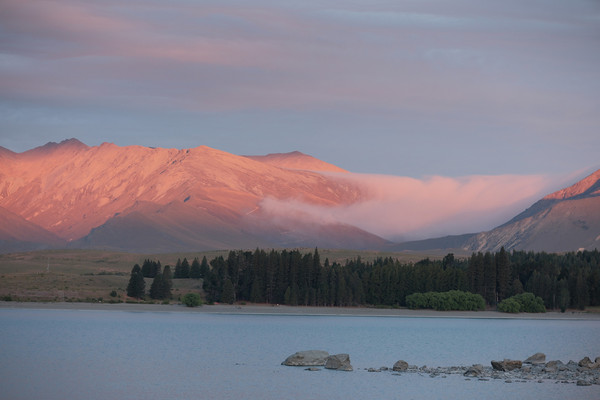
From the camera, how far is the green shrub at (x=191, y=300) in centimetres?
15088

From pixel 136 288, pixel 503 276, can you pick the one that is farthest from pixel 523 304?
pixel 136 288

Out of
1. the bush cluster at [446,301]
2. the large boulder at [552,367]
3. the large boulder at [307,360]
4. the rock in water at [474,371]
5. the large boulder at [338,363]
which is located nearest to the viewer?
the rock in water at [474,371]

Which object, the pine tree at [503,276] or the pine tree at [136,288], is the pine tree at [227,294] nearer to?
the pine tree at [136,288]

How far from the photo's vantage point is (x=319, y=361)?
65.6m

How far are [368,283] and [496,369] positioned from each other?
9926 centimetres

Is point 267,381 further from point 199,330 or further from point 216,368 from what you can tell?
point 199,330

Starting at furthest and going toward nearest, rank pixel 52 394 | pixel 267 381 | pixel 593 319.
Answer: pixel 593 319
pixel 267 381
pixel 52 394

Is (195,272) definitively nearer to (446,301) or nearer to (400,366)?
(446,301)

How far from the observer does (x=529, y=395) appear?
174 feet

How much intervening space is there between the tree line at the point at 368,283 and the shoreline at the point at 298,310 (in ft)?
11.9

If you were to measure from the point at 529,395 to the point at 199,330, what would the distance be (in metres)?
54.8

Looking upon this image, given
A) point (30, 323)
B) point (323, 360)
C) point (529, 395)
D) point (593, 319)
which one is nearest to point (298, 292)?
point (593, 319)

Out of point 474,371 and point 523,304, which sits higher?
point 523,304

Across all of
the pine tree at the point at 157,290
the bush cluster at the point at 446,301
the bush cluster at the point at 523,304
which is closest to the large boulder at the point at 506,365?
the bush cluster at the point at 446,301
